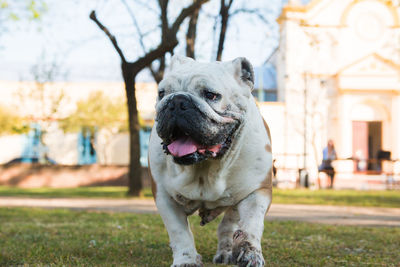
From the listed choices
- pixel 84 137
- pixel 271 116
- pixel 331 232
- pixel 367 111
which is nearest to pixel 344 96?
pixel 367 111

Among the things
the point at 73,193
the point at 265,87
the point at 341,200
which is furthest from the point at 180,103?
the point at 265,87

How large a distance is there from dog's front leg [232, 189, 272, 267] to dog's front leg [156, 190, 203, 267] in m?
0.43

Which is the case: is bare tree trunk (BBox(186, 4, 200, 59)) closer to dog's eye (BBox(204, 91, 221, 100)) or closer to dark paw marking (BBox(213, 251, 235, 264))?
dark paw marking (BBox(213, 251, 235, 264))

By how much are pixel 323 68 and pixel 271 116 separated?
159 inches

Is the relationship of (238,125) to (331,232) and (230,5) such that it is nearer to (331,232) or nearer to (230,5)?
(331,232)

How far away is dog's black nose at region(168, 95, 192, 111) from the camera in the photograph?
10.6ft

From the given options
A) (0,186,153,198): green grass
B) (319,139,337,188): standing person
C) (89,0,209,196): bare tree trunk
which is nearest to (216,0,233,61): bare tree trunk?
(89,0,209,196): bare tree trunk

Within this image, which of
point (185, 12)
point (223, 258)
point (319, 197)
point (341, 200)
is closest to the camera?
point (223, 258)

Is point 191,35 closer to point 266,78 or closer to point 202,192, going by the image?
point 202,192

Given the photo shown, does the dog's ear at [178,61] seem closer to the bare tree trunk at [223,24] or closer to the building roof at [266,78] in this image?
the bare tree trunk at [223,24]

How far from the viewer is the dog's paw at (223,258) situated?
441 cm

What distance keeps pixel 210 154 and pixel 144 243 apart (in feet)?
8.27

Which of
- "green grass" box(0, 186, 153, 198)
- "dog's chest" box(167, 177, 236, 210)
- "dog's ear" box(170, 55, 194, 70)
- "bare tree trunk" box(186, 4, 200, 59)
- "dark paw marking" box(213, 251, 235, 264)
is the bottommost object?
"green grass" box(0, 186, 153, 198)

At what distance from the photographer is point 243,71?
147 inches
